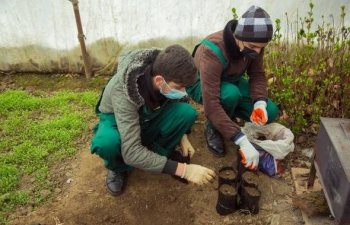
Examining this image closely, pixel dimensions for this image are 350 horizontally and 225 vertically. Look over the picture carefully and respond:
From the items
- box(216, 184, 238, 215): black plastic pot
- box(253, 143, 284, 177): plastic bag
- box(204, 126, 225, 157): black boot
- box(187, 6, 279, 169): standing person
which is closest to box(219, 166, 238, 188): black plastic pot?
box(216, 184, 238, 215): black plastic pot

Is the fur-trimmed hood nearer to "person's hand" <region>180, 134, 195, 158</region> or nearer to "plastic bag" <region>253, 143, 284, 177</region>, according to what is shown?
"person's hand" <region>180, 134, 195, 158</region>

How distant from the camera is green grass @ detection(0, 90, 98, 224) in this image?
125 inches

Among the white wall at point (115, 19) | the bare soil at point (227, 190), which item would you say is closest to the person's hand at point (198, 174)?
the bare soil at point (227, 190)

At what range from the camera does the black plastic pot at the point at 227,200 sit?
9.02 ft

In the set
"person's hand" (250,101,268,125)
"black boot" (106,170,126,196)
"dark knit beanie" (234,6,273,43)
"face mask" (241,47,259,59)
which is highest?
"dark knit beanie" (234,6,273,43)

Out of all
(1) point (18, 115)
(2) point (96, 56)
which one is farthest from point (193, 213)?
(2) point (96, 56)

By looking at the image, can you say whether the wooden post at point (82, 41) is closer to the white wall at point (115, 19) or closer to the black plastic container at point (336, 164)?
the white wall at point (115, 19)

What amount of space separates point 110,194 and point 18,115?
181cm

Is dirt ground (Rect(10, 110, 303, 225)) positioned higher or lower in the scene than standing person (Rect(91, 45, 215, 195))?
lower

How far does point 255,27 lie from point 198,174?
1162 mm

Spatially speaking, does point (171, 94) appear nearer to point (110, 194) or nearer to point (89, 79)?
point (110, 194)

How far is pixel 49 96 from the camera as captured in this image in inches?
182

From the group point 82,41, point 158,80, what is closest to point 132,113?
point 158,80

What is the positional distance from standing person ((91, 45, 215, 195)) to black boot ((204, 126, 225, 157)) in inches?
18.2
